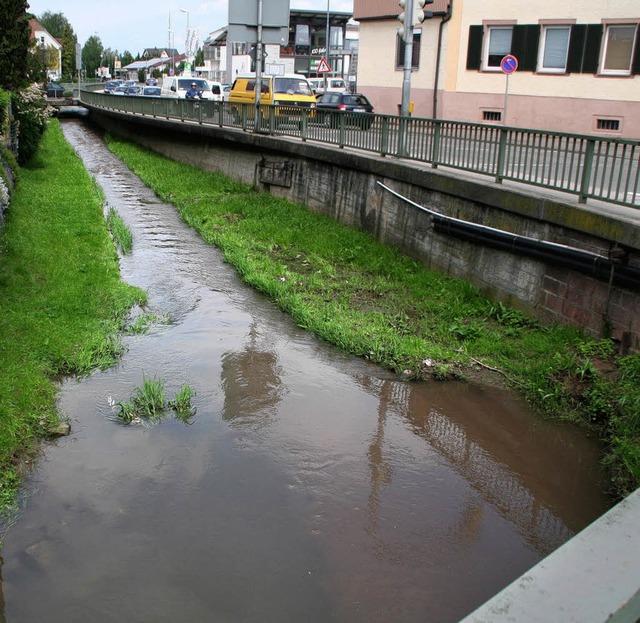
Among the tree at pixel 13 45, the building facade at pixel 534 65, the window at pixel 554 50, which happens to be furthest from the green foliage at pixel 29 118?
the window at pixel 554 50

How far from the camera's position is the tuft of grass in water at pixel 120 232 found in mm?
13212

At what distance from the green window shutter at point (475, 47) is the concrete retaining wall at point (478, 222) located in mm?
10215

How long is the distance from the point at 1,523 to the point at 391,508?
269 centimetres

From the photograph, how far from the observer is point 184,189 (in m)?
19.3

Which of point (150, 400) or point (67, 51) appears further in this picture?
point (67, 51)

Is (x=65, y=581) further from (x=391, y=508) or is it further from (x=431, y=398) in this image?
(x=431, y=398)

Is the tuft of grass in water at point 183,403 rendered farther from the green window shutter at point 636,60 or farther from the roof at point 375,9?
the roof at point 375,9

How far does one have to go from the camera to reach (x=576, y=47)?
72.7ft

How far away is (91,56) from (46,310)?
15432 cm

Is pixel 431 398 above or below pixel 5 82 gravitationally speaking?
below

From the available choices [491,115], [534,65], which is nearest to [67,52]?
[491,115]

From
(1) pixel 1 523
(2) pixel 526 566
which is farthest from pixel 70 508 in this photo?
(2) pixel 526 566

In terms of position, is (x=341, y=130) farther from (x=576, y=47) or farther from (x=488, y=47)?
(x=488, y=47)

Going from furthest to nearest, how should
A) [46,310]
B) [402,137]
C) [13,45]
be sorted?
[13,45] < [402,137] < [46,310]
